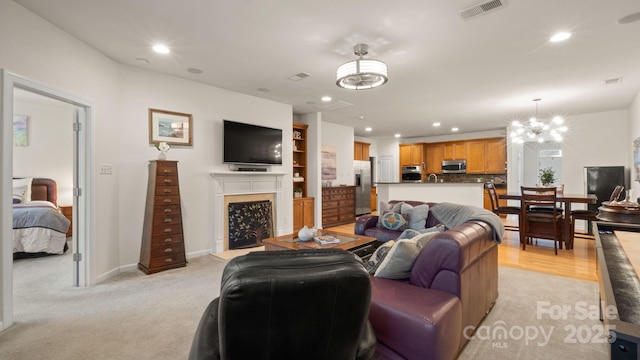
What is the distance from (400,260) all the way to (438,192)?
4.47 meters

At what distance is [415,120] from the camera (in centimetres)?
705

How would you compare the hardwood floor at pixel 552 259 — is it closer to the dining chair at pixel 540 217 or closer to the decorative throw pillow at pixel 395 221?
the dining chair at pixel 540 217

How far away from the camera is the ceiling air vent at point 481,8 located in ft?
7.52

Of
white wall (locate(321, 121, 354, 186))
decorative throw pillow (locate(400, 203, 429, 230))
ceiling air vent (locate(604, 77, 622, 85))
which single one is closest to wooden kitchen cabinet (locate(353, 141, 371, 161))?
white wall (locate(321, 121, 354, 186))

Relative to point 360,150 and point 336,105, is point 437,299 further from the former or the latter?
point 360,150

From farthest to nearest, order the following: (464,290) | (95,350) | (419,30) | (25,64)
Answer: (419,30), (25,64), (95,350), (464,290)

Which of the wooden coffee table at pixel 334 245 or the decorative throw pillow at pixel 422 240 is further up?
the decorative throw pillow at pixel 422 240

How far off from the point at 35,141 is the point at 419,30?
6.91 metres

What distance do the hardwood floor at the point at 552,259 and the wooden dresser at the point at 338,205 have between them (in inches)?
139

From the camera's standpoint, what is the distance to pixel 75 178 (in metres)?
3.19

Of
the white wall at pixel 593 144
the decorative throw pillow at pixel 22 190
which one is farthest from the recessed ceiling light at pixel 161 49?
the white wall at pixel 593 144

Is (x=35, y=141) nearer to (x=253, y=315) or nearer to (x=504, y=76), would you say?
(x=253, y=315)

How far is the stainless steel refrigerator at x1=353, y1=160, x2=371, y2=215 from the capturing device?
323 inches

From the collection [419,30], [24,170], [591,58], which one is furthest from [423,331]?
[24,170]
